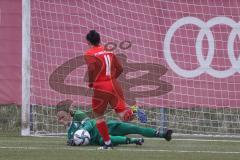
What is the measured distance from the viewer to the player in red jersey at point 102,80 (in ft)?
43.6

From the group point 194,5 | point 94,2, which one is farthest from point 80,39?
point 194,5

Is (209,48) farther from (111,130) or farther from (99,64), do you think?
(99,64)

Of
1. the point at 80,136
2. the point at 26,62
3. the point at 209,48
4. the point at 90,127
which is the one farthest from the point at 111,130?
the point at 209,48

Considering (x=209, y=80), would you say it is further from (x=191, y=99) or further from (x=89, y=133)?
(x=89, y=133)

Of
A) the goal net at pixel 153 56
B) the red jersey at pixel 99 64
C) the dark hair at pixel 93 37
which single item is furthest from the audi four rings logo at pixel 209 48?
the dark hair at pixel 93 37

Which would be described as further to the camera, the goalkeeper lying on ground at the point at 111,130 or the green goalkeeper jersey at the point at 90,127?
the green goalkeeper jersey at the point at 90,127

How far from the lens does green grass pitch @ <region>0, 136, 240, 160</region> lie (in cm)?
1191

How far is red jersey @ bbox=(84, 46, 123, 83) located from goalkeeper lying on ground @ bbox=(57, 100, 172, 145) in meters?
0.91

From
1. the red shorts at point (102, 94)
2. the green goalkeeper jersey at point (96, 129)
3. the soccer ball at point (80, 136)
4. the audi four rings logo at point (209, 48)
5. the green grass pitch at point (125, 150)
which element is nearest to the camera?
the green grass pitch at point (125, 150)

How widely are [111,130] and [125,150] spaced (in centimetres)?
102

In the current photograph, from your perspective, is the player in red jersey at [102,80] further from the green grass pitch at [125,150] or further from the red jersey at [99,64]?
the green grass pitch at [125,150]

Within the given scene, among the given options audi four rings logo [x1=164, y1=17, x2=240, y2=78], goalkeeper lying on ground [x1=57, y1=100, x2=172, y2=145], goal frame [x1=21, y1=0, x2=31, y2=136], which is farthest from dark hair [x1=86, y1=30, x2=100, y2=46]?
audi four rings logo [x1=164, y1=17, x2=240, y2=78]

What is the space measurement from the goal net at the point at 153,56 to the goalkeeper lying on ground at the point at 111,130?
2251 mm

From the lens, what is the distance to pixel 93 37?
43.5 feet
